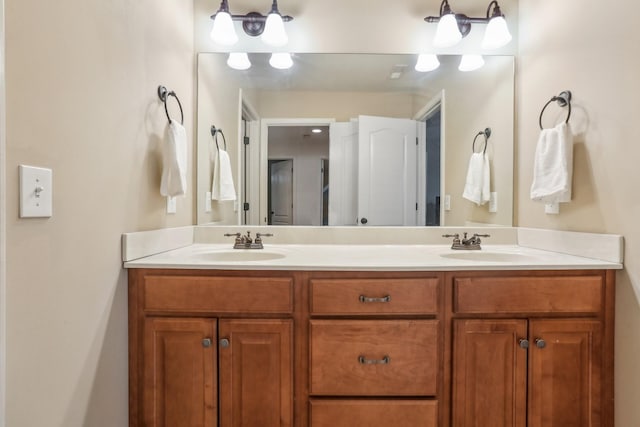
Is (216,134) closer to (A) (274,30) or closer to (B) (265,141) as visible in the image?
(B) (265,141)

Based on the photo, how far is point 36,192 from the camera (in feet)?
2.38

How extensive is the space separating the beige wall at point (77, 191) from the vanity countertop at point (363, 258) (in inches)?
8.8

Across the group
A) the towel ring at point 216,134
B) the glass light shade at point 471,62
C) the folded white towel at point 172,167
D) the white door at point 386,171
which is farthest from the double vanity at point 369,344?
the glass light shade at point 471,62

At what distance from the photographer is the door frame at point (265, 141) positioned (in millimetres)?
1701

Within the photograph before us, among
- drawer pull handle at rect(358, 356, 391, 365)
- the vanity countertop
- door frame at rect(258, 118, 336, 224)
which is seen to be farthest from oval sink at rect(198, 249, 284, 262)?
drawer pull handle at rect(358, 356, 391, 365)

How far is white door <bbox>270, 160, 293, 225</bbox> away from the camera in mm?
1714

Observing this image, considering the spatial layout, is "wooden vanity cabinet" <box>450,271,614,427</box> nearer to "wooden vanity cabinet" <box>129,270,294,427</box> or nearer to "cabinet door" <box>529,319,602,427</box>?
"cabinet door" <box>529,319,602,427</box>

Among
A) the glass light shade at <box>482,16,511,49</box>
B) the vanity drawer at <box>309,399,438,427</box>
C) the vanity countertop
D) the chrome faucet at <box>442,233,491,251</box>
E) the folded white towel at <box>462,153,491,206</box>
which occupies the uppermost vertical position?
the glass light shade at <box>482,16,511,49</box>

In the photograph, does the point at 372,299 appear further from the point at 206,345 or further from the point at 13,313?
the point at 13,313

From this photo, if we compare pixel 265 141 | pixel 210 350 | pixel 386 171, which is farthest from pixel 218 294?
pixel 386 171

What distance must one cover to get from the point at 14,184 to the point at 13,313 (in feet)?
0.95

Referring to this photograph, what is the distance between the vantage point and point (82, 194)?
0.89m

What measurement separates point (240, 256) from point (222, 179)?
0.47 meters

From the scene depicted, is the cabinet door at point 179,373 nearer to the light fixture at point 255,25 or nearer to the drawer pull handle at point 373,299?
the drawer pull handle at point 373,299
